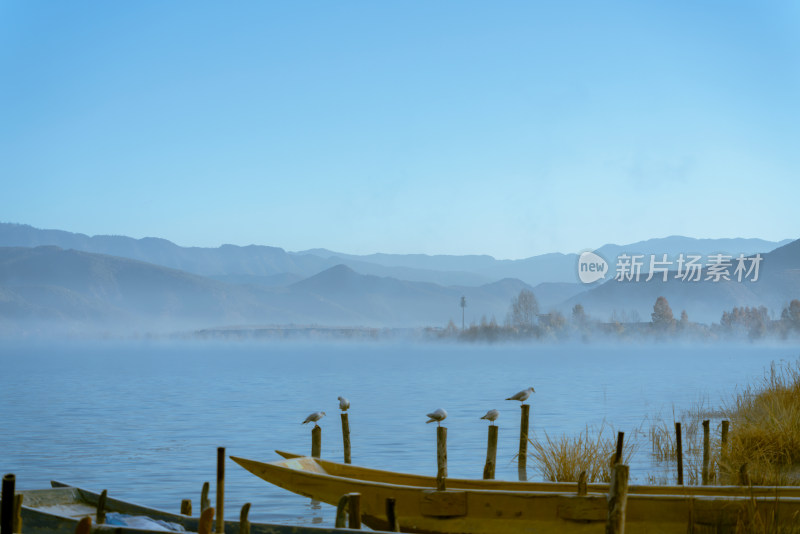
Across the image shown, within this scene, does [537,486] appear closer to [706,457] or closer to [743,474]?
[743,474]

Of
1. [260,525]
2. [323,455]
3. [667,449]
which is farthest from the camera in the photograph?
[323,455]

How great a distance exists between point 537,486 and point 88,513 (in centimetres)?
522

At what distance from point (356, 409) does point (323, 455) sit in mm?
18700

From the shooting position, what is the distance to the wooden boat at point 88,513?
8711 mm

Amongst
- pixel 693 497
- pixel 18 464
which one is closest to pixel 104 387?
pixel 18 464

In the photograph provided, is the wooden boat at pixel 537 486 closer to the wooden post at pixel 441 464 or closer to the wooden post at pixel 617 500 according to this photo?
the wooden post at pixel 441 464

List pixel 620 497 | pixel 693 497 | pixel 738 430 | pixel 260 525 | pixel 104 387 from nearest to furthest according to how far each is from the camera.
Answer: pixel 620 497
pixel 260 525
pixel 693 497
pixel 738 430
pixel 104 387

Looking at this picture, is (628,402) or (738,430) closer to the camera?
(738,430)

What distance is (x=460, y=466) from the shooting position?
77.3ft

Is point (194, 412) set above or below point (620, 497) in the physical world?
below

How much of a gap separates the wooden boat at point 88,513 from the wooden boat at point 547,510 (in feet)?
6.27

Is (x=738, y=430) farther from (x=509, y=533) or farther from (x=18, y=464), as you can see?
(x=18, y=464)

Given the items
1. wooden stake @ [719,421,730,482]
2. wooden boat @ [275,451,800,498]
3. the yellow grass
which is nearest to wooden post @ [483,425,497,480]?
wooden boat @ [275,451,800,498]

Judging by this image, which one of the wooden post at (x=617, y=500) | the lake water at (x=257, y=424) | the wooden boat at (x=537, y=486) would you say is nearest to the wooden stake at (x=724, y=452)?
the lake water at (x=257, y=424)
